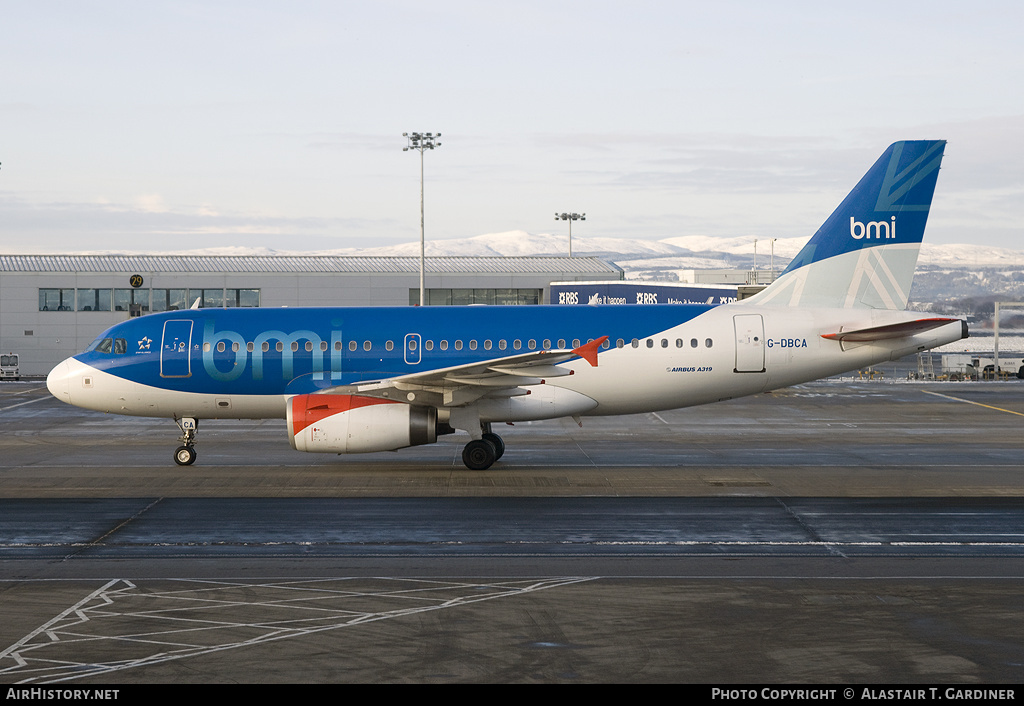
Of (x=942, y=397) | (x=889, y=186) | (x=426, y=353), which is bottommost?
(x=942, y=397)

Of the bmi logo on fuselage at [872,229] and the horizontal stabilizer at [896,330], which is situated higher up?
the bmi logo on fuselage at [872,229]

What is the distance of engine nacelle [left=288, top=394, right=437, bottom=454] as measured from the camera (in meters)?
23.6

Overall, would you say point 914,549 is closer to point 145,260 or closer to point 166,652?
point 166,652

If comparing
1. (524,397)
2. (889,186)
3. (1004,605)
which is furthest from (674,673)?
(889,186)

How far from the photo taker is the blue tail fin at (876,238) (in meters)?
26.0

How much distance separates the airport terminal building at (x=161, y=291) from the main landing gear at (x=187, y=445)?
142ft

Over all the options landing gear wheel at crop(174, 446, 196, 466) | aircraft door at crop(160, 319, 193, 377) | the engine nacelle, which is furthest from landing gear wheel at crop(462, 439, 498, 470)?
aircraft door at crop(160, 319, 193, 377)

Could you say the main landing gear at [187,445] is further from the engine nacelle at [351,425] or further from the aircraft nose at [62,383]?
the engine nacelle at [351,425]

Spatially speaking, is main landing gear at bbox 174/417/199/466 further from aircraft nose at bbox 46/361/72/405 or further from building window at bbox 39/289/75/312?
building window at bbox 39/289/75/312

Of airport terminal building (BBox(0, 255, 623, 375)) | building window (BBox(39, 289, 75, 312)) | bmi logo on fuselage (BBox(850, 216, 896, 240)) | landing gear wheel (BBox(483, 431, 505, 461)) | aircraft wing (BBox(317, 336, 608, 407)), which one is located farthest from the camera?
building window (BBox(39, 289, 75, 312))

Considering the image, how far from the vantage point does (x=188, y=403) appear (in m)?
26.7

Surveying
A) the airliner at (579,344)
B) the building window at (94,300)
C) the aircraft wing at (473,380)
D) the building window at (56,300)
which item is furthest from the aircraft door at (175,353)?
the building window at (56,300)

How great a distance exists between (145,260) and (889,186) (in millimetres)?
61938

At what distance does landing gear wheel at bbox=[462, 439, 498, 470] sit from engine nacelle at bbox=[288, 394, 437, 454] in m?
1.41
